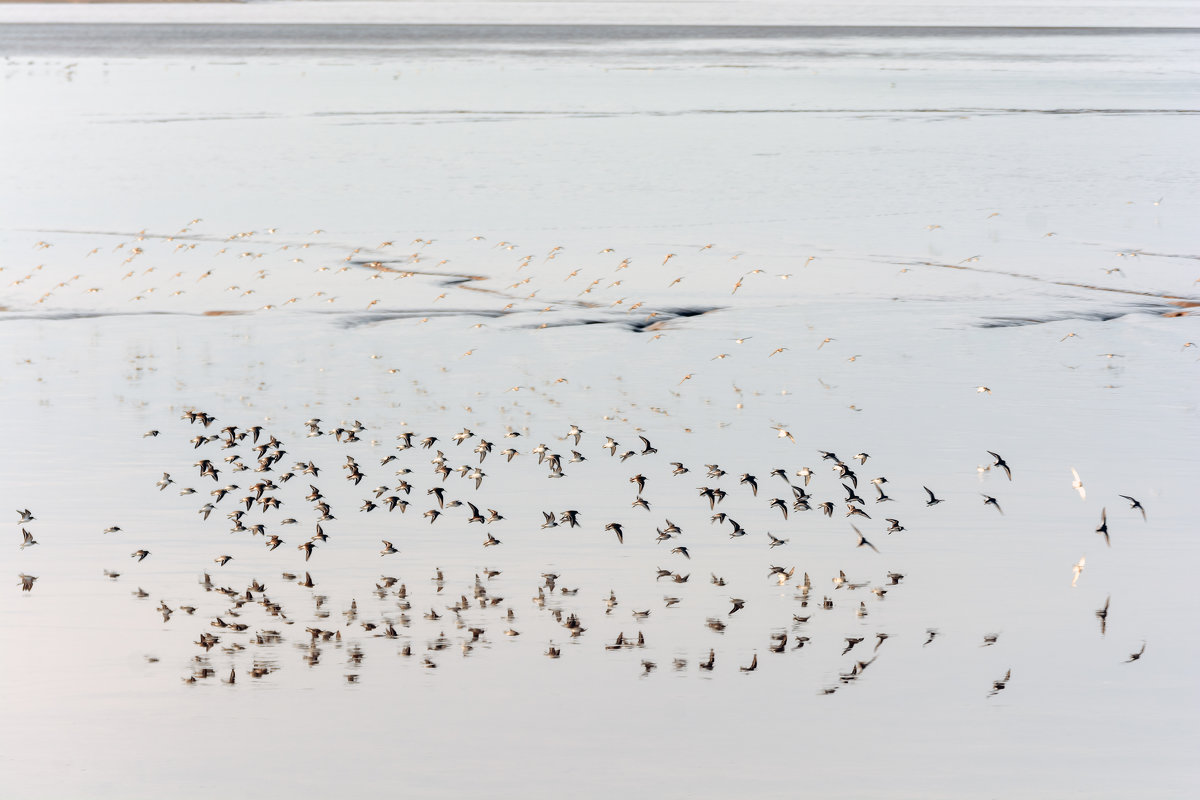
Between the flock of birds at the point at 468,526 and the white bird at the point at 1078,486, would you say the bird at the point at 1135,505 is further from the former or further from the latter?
the white bird at the point at 1078,486

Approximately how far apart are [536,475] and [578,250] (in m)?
13.4

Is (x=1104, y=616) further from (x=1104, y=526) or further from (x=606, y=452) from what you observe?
(x=606, y=452)

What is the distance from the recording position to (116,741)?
408 inches

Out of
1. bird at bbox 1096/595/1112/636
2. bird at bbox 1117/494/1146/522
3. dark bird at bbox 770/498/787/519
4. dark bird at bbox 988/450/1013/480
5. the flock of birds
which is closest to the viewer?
the flock of birds

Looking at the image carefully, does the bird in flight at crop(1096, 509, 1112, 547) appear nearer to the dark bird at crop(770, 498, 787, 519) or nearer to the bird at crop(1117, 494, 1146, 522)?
the bird at crop(1117, 494, 1146, 522)

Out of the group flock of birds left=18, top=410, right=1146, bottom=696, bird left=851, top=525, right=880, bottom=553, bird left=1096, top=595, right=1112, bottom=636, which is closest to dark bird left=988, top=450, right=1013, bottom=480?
flock of birds left=18, top=410, right=1146, bottom=696

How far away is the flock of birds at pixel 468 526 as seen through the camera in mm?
12047

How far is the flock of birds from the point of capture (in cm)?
1205

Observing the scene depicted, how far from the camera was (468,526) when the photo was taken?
14.8 m

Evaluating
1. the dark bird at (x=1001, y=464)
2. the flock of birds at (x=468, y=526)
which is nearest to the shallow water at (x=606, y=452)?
the flock of birds at (x=468, y=526)

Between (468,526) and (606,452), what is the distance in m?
3.04

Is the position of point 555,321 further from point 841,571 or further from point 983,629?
point 983,629

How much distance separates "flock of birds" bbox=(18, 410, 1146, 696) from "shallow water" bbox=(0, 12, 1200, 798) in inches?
3.5

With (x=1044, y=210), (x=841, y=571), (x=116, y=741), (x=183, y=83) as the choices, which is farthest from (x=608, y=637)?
(x=183, y=83)
